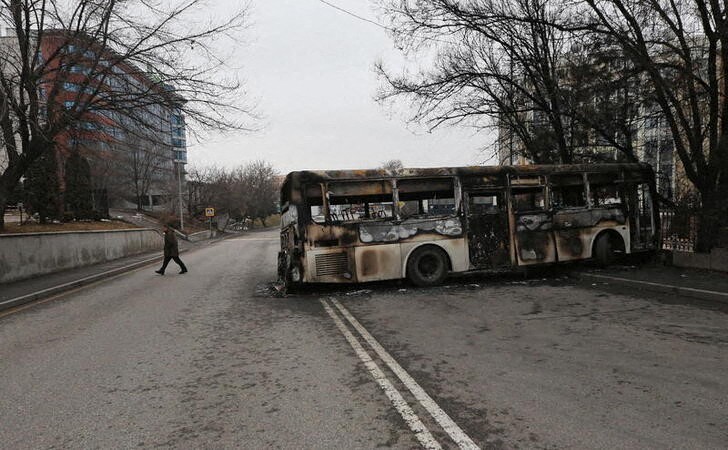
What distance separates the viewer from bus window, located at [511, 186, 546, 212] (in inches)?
445

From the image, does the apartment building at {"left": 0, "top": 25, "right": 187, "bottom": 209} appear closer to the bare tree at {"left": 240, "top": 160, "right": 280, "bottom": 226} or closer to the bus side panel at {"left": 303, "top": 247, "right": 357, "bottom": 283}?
the bus side panel at {"left": 303, "top": 247, "right": 357, "bottom": 283}

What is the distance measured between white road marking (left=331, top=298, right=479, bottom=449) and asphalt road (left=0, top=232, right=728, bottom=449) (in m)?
0.02

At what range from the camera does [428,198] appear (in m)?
10.9

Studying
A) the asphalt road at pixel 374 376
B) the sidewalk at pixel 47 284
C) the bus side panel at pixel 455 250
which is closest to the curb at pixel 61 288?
the sidewalk at pixel 47 284

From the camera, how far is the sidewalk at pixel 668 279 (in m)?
8.49

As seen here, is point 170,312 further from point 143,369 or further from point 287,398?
point 287,398

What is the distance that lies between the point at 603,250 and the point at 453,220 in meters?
4.23

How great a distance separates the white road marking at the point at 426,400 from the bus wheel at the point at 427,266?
4297 mm

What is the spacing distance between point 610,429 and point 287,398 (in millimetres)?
2600

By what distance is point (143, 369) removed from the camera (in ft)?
17.0

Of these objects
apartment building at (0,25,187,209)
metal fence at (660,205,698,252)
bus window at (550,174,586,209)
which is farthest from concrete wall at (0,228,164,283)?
metal fence at (660,205,698,252)

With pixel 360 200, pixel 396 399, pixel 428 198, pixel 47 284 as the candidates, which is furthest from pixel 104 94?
pixel 396 399

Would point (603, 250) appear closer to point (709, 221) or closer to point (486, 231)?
point (709, 221)

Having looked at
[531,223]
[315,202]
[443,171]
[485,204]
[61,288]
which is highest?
[443,171]
